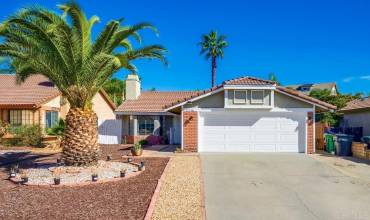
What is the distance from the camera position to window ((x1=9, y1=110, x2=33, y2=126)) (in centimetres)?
2522

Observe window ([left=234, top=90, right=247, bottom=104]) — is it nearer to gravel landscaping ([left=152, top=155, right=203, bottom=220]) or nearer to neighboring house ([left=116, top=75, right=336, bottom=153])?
neighboring house ([left=116, top=75, right=336, bottom=153])

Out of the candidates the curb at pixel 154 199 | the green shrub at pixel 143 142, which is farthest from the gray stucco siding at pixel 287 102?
the green shrub at pixel 143 142

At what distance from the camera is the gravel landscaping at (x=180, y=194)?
7.82m

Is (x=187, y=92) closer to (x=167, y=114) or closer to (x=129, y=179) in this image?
(x=167, y=114)

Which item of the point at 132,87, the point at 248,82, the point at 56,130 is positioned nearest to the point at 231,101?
the point at 248,82

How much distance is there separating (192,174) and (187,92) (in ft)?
63.8

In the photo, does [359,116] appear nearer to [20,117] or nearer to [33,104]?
[33,104]

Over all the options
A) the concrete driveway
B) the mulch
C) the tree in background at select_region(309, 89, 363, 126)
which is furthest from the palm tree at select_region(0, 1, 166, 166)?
the tree in background at select_region(309, 89, 363, 126)

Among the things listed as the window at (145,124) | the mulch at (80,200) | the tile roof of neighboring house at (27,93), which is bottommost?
the mulch at (80,200)

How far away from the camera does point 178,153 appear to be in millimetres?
19688

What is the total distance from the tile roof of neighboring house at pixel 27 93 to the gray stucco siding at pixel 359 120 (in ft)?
72.6

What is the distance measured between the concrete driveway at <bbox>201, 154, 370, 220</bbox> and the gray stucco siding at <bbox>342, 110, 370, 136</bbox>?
27.3ft

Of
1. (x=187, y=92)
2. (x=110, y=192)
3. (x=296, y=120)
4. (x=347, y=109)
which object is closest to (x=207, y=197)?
(x=110, y=192)

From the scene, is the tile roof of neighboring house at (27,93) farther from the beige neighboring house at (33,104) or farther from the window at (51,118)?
the window at (51,118)
